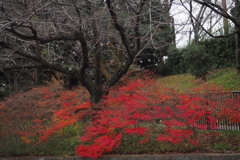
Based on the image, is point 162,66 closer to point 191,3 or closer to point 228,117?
point 191,3

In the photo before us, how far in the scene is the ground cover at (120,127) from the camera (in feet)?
21.9

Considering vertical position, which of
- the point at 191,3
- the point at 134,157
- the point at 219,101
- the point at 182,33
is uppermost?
the point at 191,3

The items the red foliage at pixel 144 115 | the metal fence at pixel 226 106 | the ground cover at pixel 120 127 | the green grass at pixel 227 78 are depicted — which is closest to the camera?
the red foliage at pixel 144 115

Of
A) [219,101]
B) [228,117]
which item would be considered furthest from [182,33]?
[228,117]

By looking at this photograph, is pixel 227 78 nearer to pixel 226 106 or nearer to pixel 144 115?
pixel 226 106

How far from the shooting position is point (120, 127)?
305 inches

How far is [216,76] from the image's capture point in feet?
55.9

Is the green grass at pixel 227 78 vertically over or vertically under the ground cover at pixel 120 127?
over

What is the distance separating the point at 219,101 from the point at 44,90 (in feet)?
24.9

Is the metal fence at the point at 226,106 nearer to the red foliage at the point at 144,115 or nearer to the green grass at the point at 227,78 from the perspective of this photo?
the red foliage at the point at 144,115

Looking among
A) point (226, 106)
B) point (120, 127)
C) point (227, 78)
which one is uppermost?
point (227, 78)

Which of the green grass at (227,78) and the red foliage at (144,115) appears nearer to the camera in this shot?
the red foliage at (144,115)

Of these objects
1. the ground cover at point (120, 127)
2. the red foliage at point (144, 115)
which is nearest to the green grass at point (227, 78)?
the ground cover at point (120, 127)

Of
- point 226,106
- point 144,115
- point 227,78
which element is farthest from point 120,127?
point 227,78
